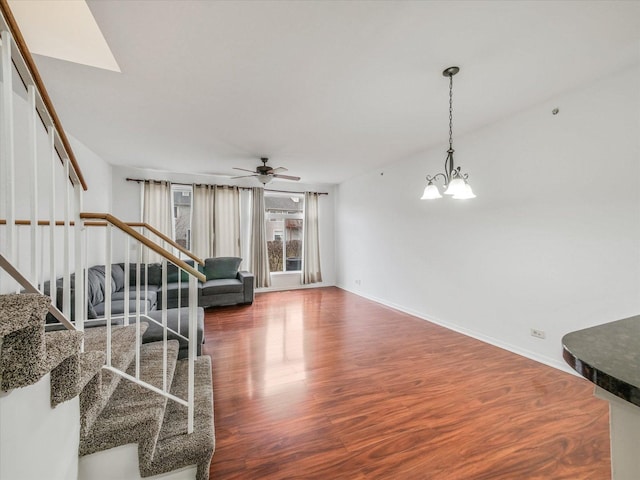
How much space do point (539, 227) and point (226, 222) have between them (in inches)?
213

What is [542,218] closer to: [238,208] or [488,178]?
[488,178]

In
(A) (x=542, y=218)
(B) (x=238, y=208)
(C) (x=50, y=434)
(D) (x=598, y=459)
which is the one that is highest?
(B) (x=238, y=208)

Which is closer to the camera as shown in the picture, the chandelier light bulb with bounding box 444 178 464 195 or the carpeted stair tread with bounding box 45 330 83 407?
the carpeted stair tread with bounding box 45 330 83 407

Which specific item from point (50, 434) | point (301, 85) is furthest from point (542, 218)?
point (50, 434)

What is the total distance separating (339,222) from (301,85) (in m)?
4.72

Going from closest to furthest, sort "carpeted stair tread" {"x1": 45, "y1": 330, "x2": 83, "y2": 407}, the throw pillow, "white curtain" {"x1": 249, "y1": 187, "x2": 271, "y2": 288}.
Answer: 1. "carpeted stair tread" {"x1": 45, "y1": 330, "x2": 83, "y2": 407}
2. the throw pillow
3. "white curtain" {"x1": 249, "y1": 187, "x2": 271, "y2": 288}

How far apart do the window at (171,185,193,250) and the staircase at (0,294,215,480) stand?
3.99 m

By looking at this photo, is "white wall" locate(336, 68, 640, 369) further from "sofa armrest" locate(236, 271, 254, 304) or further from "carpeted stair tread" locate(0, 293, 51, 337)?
"carpeted stair tread" locate(0, 293, 51, 337)

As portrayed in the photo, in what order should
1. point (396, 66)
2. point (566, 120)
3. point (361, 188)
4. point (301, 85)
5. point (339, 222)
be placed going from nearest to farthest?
point (396, 66) < point (301, 85) < point (566, 120) < point (361, 188) < point (339, 222)

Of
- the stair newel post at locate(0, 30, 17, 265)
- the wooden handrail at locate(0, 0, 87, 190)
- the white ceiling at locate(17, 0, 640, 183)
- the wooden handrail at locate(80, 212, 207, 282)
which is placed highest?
the white ceiling at locate(17, 0, 640, 183)

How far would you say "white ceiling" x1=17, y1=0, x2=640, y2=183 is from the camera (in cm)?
163

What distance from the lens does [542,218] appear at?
9.24 ft

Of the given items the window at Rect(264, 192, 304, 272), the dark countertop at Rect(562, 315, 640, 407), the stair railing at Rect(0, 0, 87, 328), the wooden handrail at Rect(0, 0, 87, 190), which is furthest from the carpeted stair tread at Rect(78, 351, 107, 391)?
the window at Rect(264, 192, 304, 272)

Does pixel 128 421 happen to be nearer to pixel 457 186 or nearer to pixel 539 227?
pixel 457 186
